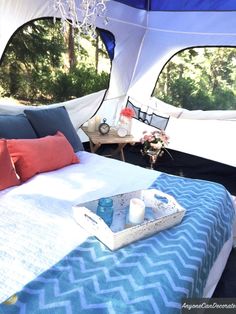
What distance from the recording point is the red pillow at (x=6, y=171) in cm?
188

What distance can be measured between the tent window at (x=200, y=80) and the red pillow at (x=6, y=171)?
255 cm

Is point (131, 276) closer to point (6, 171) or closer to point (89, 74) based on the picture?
point (6, 171)

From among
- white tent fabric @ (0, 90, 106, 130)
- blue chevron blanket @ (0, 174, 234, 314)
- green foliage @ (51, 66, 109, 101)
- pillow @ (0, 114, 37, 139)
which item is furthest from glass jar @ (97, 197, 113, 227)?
green foliage @ (51, 66, 109, 101)

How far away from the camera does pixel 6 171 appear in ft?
6.27

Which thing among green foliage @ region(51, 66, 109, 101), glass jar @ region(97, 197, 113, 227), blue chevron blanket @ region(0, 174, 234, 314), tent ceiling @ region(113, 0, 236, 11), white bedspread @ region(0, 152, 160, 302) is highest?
tent ceiling @ region(113, 0, 236, 11)

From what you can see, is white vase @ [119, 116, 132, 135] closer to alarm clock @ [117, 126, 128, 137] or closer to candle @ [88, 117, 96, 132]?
alarm clock @ [117, 126, 128, 137]

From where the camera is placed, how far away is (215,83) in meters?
3.71

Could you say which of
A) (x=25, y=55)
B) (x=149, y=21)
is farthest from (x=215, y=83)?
(x=25, y=55)

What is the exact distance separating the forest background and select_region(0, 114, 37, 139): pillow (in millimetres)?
1131

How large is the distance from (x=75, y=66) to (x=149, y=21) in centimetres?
109

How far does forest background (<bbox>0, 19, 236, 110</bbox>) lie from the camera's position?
11.5 ft

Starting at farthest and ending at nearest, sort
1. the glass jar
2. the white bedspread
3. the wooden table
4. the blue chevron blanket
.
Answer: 1. the wooden table
2. the glass jar
3. the white bedspread
4. the blue chevron blanket

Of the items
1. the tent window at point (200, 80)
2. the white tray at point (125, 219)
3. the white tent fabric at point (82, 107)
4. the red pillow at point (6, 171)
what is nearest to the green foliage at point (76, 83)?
the white tent fabric at point (82, 107)

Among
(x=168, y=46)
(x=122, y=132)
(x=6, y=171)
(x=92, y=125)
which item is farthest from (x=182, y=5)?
(x=6, y=171)
